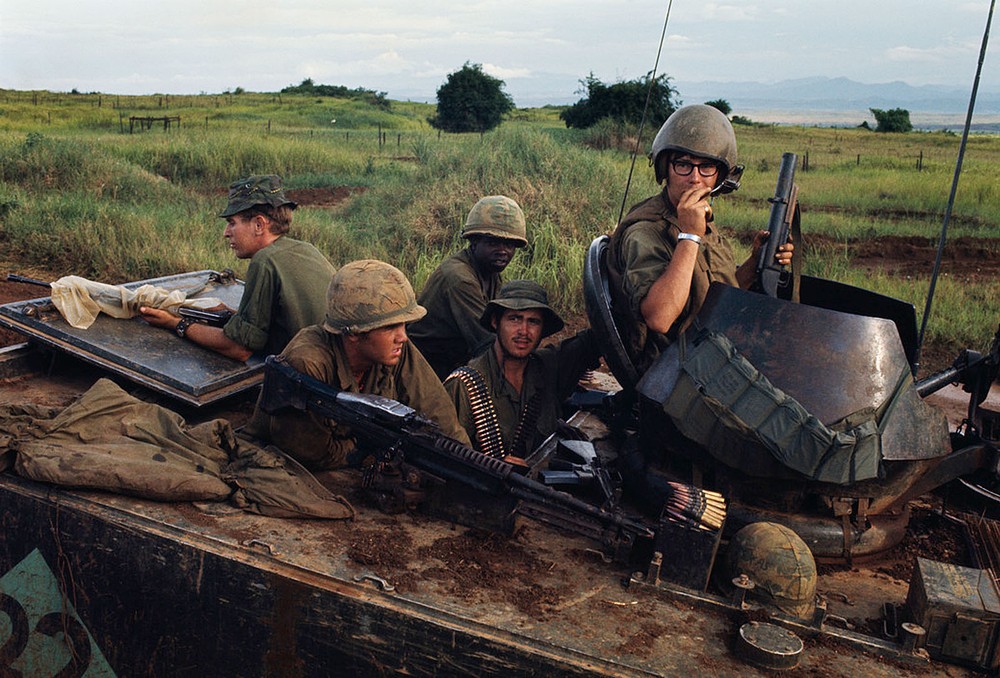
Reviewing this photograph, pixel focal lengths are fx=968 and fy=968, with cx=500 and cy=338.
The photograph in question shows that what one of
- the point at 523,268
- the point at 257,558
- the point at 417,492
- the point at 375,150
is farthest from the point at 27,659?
the point at 375,150

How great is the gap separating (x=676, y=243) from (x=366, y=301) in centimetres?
116

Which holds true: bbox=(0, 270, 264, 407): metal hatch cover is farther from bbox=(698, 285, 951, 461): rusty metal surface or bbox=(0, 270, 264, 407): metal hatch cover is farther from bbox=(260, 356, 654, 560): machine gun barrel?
bbox=(698, 285, 951, 461): rusty metal surface

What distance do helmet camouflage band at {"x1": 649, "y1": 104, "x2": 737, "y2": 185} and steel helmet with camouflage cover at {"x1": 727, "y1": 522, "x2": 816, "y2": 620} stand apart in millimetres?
1360

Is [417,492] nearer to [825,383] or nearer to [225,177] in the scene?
[825,383]

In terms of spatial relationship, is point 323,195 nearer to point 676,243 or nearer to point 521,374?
point 521,374

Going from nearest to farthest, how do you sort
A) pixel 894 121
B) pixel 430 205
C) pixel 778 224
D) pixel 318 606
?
pixel 318 606, pixel 778 224, pixel 430 205, pixel 894 121

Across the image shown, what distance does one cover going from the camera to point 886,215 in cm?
1889

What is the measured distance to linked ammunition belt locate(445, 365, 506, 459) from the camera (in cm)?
429

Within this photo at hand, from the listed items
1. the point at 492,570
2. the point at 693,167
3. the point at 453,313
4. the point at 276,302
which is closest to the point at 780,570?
the point at 492,570

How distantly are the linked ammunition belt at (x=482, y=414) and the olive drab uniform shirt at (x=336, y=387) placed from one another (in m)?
0.41

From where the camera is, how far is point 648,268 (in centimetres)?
345

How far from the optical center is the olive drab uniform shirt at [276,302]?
4762 millimetres

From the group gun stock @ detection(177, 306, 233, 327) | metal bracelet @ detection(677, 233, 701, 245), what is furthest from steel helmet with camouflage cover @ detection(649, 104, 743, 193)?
gun stock @ detection(177, 306, 233, 327)

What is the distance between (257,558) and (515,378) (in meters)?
1.78
